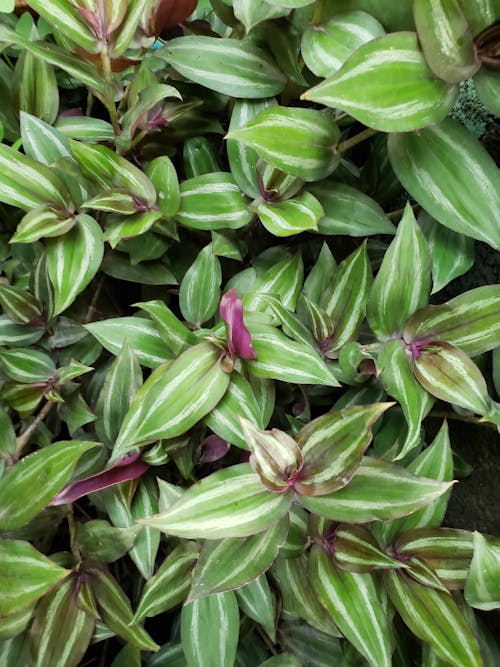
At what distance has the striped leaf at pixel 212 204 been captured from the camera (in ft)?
2.28

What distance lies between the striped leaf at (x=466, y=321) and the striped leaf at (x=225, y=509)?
24 cm

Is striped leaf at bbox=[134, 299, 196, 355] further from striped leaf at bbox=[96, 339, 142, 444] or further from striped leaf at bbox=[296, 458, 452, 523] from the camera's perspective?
striped leaf at bbox=[296, 458, 452, 523]

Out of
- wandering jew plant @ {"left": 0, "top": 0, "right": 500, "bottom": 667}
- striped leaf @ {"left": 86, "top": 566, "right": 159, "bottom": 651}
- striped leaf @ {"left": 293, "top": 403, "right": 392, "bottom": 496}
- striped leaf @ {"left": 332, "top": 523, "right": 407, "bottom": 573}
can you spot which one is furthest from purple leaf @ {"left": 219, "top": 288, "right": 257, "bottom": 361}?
striped leaf @ {"left": 86, "top": 566, "right": 159, "bottom": 651}

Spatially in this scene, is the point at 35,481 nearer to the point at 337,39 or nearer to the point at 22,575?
the point at 22,575

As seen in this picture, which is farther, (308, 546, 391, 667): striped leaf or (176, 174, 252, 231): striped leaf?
(176, 174, 252, 231): striped leaf

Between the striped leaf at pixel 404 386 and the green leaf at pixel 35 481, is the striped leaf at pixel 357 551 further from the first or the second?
the green leaf at pixel 35 481

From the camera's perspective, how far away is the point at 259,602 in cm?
63

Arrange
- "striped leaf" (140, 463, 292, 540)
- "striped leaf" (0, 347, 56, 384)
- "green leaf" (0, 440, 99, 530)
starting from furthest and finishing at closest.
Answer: "striped leaf" (0, 347, 56, 384)
"green leaf" (0, 440, 99, 530)
"striped leaf" (140, 463, 292, 540)

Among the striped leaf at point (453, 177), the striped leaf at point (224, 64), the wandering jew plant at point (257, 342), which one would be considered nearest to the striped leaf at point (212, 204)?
the wandering jew plant at point (257, 342)

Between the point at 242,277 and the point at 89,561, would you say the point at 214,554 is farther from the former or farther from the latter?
the point at 242,277

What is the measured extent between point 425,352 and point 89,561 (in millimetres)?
460

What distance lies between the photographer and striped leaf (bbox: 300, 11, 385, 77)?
0.57 meters

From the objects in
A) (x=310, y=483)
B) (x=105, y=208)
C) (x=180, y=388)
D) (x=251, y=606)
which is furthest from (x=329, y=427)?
(x=105, y=208)

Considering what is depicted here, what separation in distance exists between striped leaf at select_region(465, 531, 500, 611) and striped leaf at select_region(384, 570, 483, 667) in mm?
25
